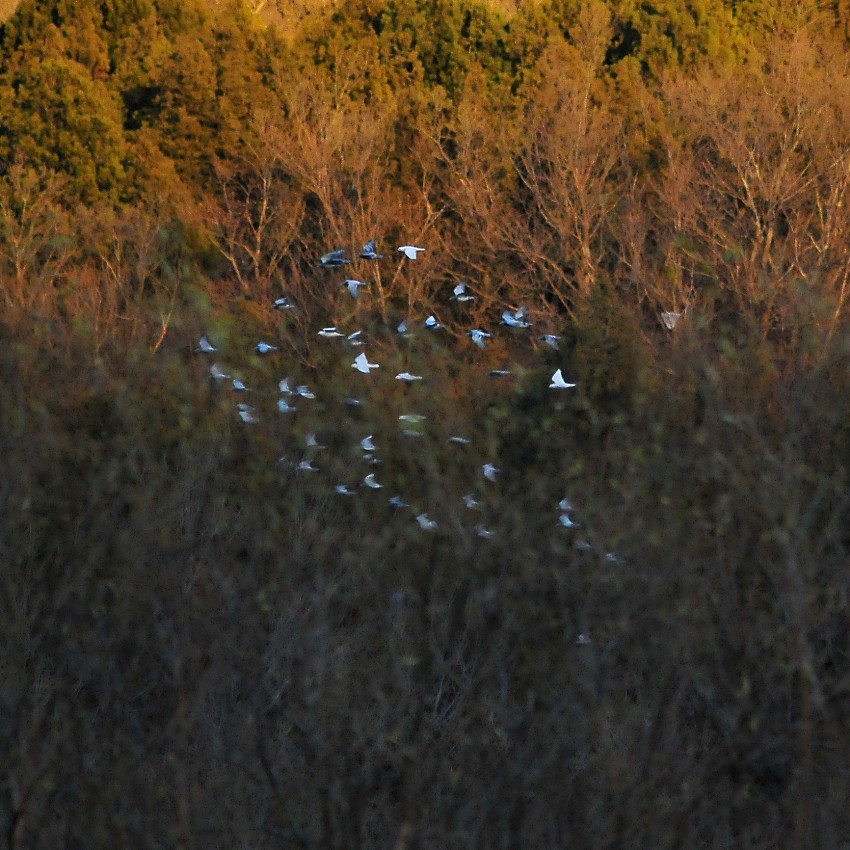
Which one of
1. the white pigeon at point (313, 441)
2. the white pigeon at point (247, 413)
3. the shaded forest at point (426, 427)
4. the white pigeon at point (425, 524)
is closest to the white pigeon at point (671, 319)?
the shaded forest at point (426, 427)

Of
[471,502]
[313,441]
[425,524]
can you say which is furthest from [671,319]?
[425,524]

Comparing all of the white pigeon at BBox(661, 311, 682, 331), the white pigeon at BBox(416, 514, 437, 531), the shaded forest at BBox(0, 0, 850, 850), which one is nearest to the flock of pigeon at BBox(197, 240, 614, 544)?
the white pigeon at BBox(416, 514, 437, 531)

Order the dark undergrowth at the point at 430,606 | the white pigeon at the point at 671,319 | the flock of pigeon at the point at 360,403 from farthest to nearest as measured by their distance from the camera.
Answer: the white pigeon at the point at 671,319
the flock of pigeon at the point at 360,403
the dark undergrowth at the point at 430,606

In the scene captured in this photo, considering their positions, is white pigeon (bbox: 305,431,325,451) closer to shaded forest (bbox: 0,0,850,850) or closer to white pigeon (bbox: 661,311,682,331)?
shaded forest (bbox: 0,0,850,850)

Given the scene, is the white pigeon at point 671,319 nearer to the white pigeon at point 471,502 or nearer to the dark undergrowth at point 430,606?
the dark undergrowth at point 430,606

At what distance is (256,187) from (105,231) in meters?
2.12

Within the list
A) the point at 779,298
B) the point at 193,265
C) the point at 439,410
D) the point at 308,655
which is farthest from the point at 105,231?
the point at 308,655

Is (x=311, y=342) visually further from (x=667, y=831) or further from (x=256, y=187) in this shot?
(x=667, y=831)

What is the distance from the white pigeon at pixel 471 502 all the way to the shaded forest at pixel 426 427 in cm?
15

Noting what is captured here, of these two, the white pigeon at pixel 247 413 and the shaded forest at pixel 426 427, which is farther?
the white pigeon at pixel 247 413

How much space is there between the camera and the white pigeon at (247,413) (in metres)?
12.9

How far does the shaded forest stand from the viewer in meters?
5.52

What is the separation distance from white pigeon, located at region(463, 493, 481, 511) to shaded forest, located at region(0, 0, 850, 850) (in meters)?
0.15

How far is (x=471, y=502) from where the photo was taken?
1162 cm
